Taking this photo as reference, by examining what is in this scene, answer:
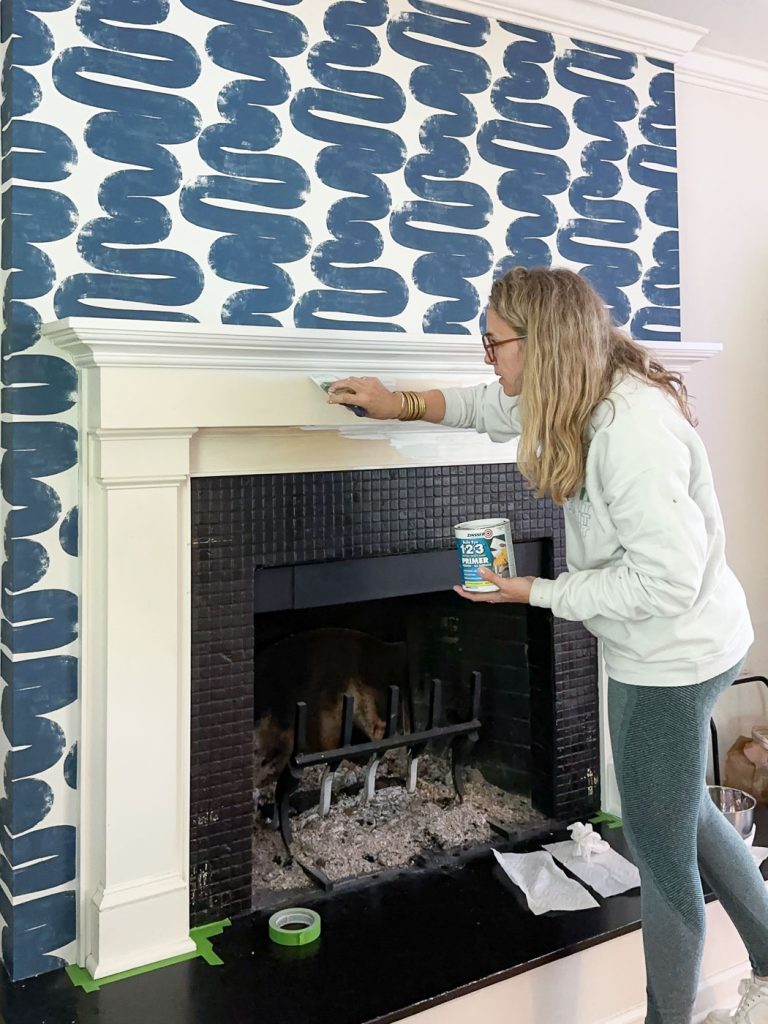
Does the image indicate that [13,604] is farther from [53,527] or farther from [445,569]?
[445,569]

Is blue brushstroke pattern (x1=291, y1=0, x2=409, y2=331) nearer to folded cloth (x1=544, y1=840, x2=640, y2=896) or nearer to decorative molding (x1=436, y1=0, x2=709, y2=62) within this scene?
decorative molding (x1=436, y1=0, x2=709, y2=62)

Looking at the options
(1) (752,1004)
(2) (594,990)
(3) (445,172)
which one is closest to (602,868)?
(2) (594,990)

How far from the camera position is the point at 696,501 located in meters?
1.52

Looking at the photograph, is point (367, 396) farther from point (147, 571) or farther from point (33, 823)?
point (33, 823)

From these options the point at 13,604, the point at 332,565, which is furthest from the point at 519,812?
the point at 13,604

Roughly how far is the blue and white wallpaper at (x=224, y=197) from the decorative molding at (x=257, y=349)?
0.22 ft

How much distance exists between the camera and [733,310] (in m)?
2.81

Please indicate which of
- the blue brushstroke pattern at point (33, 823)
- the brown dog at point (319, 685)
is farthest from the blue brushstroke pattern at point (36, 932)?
the brown dog at point (319, 685)

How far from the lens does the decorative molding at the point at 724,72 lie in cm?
266

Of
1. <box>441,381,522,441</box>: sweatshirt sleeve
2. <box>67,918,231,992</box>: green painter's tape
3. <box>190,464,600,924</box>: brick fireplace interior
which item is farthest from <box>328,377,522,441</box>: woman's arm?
<box>67,918,231,992</box>: green painter's tape

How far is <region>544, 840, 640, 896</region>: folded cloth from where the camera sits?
2.02m

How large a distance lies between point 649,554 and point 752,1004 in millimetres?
924

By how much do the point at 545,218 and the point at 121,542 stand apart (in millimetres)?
1338

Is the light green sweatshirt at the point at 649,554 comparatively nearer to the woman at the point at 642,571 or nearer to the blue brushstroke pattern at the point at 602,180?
the woman at the point at 642,571
